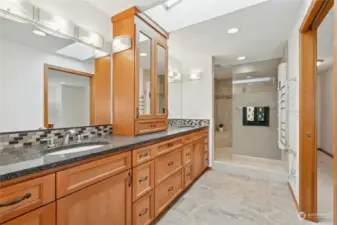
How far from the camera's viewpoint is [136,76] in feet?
6.53

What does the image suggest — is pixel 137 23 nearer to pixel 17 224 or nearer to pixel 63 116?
pixel 63 116

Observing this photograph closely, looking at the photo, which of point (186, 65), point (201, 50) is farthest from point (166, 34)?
point (186, 65)

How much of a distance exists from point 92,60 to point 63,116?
0.68 meters

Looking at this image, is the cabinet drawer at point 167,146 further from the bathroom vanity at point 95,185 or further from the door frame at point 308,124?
the door frame at point 308,124

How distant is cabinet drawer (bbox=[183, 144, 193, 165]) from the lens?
241 centimetres

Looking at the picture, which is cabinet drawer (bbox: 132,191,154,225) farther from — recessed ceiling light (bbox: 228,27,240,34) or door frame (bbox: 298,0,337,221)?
recessed ceiling light (bbox: 228,27,240,34)

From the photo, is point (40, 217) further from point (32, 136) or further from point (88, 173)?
point (32, 136)

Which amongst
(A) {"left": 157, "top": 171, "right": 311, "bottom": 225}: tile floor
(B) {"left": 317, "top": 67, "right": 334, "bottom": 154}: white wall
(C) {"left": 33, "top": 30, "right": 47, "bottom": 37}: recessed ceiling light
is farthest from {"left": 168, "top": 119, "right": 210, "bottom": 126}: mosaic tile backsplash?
(B) {"left": 317, "top": 67, "right": 334, "bottom": 154}: white wall

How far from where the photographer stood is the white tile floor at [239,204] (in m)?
1.80

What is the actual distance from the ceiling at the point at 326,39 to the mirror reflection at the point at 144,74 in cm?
206

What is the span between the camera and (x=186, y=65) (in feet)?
12.4

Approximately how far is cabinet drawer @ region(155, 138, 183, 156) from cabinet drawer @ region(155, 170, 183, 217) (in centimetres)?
34

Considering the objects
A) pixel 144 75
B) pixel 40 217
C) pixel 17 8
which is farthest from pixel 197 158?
pixel 17 8

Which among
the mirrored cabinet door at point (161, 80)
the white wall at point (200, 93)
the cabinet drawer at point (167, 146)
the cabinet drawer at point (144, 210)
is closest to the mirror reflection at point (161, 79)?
the mirrored cabinet door at point (161, 80)
